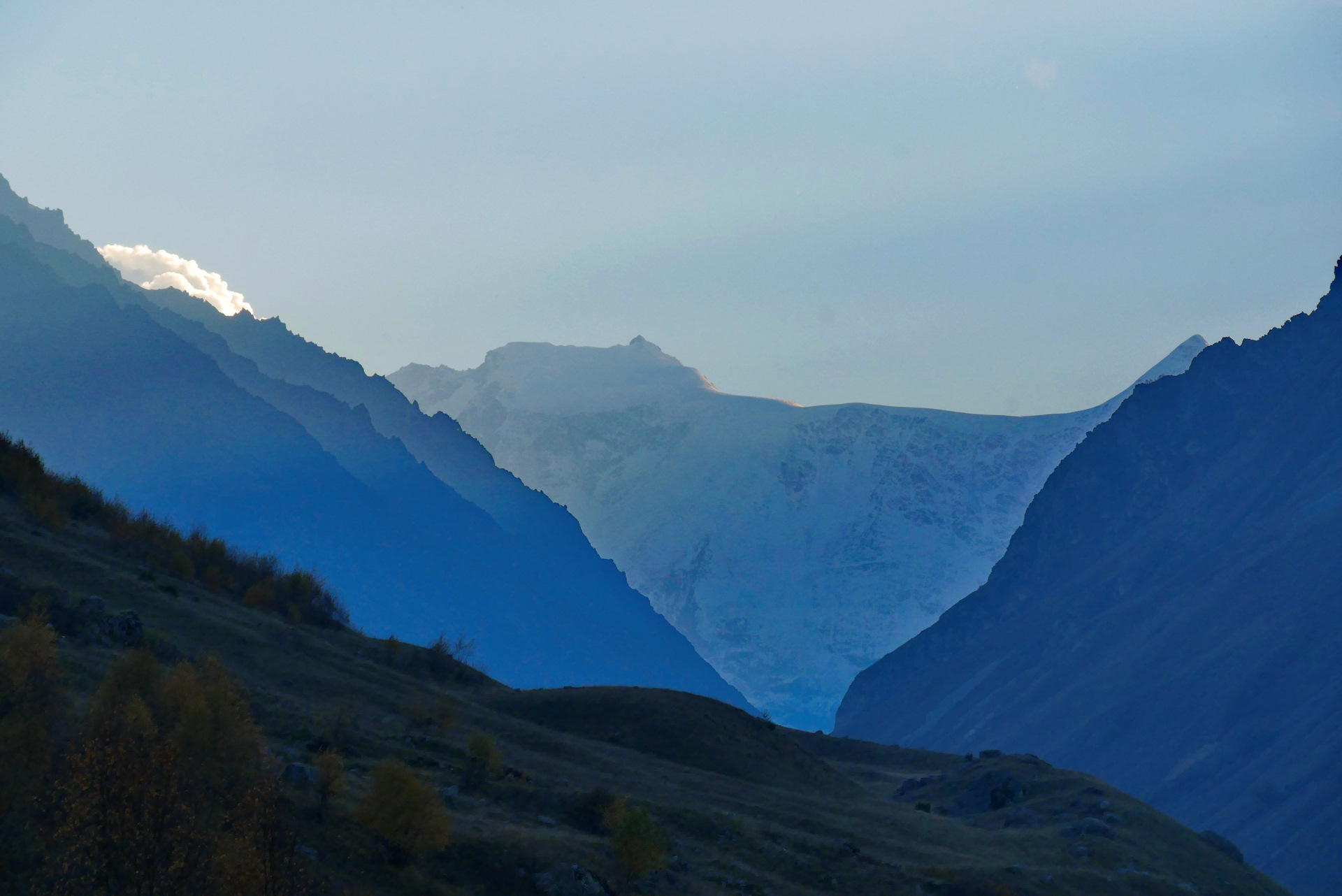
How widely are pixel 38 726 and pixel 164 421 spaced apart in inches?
5633

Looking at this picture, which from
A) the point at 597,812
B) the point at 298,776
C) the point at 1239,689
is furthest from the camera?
the point at 1239,689

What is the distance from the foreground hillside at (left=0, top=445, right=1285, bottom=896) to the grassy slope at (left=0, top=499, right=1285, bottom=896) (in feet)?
0.42

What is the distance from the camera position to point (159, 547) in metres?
62.2

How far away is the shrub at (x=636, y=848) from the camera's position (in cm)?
3525

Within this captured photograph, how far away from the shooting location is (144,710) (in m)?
27.3

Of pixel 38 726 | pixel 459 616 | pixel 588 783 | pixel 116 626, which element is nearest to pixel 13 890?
pixel 38 726

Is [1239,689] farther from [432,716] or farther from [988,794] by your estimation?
[432,716]

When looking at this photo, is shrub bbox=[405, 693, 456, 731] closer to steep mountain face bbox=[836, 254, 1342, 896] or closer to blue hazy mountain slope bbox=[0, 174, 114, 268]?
steep mountain face bbox=[836, 254, 1342, 896]

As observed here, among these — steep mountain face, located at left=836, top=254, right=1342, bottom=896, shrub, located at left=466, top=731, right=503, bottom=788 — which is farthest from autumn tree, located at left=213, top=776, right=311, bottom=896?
steep mountain face, located at left=836, top=254, right=1342, bottom=896

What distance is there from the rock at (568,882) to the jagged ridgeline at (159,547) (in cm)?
2783

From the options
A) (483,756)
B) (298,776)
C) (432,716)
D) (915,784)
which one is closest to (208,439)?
(915,784)

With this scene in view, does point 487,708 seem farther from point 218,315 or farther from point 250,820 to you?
point 218,315

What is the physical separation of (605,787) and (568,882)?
1499 centimetres

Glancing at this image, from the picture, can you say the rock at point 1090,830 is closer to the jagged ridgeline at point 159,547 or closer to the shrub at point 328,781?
the jagged ridgeline at point 159,547
